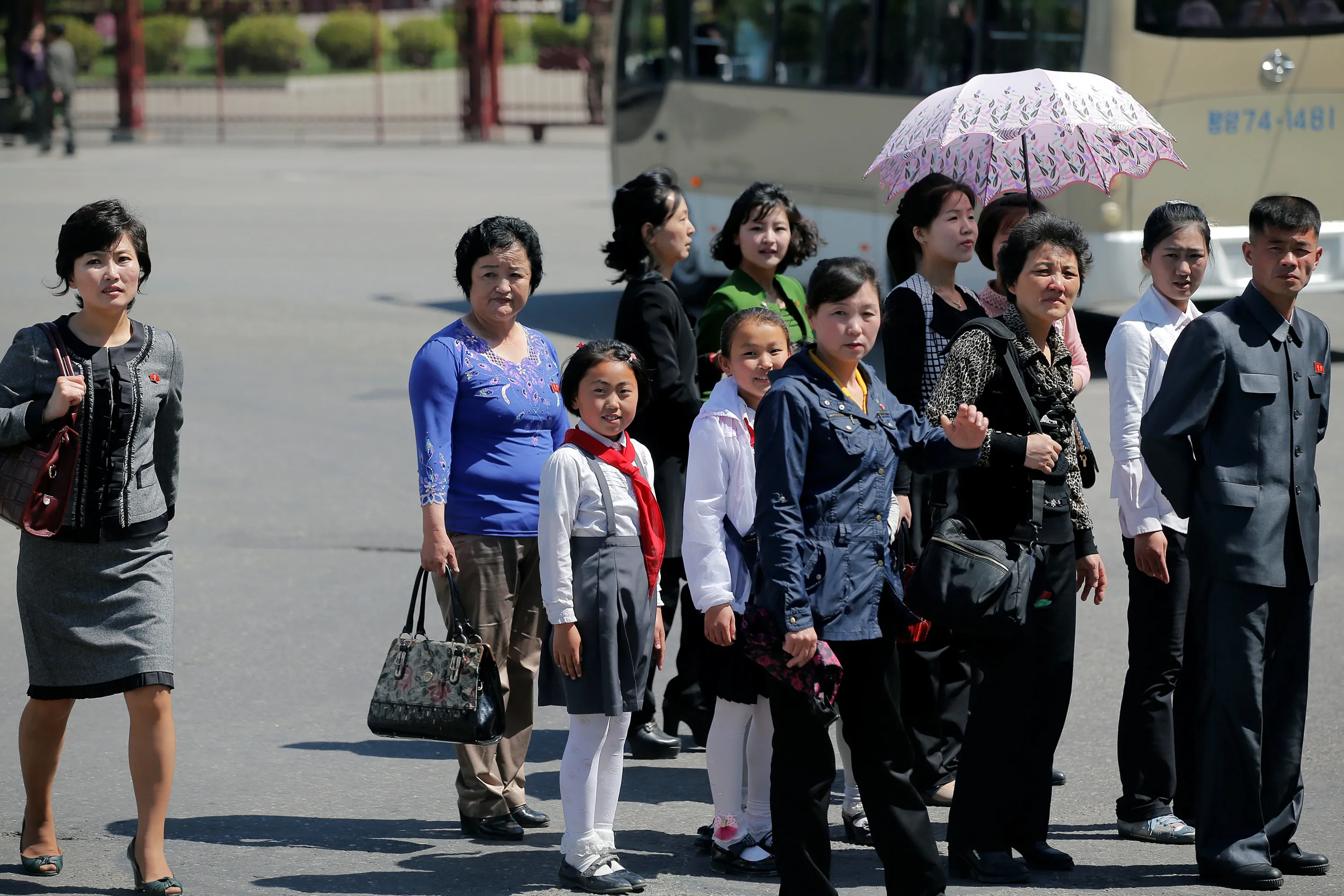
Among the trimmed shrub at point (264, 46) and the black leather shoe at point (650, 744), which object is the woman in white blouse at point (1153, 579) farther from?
the trimmed shrub at point (264, 46)

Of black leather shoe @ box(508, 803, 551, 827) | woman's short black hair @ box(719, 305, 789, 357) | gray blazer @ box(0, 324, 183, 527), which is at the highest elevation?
woman's short black hair @ box(719, 305, 789, 357)

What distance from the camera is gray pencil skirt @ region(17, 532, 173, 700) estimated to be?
4.53 metres

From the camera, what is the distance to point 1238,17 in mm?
12164

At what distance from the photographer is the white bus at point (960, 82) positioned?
39.3 ft

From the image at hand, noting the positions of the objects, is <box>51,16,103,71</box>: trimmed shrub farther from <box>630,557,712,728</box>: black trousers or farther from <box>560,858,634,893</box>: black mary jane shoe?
<box>560,858,634,893</box>: black mary jane shoe

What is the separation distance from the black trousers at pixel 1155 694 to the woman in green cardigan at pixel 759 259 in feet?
4.40

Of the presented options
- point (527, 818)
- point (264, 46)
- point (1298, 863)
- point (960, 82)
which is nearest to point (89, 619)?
point (527, 818)

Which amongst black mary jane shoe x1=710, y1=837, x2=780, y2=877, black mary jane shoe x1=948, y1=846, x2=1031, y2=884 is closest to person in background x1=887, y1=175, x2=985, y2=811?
black mary jane shoe x1=948, y1=846, x2=1031, y2=884

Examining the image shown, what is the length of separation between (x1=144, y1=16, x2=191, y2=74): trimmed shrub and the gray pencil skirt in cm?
4912

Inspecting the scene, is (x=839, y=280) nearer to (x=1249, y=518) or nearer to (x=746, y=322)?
(x=746, y=322)

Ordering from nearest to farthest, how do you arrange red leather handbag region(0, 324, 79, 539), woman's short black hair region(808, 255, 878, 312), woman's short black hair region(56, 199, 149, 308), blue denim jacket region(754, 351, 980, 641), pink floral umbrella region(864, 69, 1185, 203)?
blue denim jacket region(754, 351, 980, 641) → woman's short black hair region(808, 255, 878, 312) → red leather handbag region(0, 324, 79, 539) → woman's short black hair region(56, 199, 149, 308) → pink floral umbrella region(864, 69, 1185, 203)

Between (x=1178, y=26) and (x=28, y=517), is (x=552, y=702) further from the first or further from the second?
(x=1178, y=26)

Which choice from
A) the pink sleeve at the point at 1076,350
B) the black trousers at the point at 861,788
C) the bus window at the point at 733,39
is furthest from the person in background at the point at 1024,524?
the bus window at the point at 733,39

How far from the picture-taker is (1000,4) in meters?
12.9
